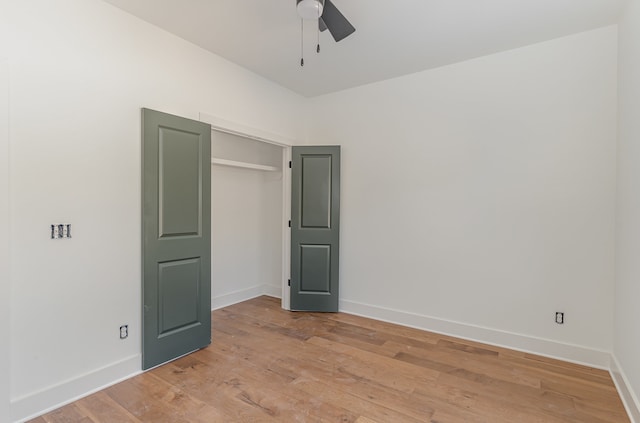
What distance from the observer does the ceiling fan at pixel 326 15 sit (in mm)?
1973

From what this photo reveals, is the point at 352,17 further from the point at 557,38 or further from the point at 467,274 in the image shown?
the point at 467,274

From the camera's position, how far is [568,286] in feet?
9.46

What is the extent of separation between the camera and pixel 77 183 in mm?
2312

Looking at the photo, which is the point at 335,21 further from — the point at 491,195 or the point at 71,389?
the point at 71,389

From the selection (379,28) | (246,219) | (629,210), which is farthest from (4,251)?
(629,210)

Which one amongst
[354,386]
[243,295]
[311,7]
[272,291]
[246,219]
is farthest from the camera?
[272,291]

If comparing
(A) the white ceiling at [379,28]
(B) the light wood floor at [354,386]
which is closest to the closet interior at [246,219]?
(B) the light wood floor at [354,386]

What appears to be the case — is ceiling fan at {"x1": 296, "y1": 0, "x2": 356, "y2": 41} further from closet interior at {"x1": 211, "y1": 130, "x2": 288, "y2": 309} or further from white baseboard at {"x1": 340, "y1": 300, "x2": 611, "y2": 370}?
white baseboard at {"x1": 340, "y1": 300, "x2": 611, "y2": 370}

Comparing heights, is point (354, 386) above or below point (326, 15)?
below

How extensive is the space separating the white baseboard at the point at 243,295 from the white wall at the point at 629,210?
152 inches

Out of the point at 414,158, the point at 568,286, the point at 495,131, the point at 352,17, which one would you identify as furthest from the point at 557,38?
the point at 568,286

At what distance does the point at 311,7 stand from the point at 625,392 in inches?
136

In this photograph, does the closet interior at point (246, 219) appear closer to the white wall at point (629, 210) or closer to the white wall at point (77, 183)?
the white wall at point (77, 183)

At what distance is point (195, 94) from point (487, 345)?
3.90 metres
